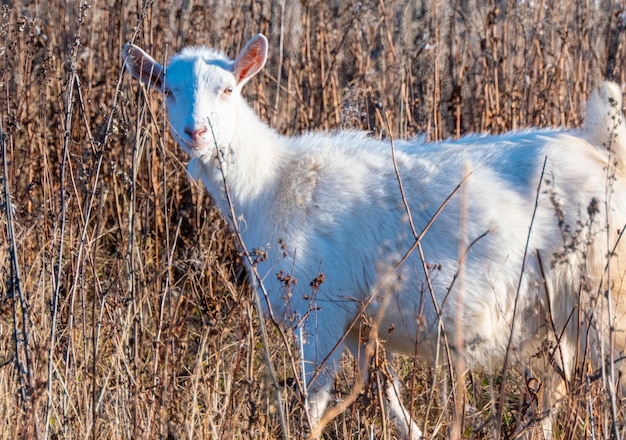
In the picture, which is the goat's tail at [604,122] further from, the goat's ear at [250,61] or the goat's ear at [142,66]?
the goat's ear at [142,66]

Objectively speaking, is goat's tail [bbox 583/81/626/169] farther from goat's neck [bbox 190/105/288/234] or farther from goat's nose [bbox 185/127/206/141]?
goat's nose [bbox 185/127/206/141]

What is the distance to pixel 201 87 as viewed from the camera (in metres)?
3.84

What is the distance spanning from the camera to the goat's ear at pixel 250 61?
4.02 meters

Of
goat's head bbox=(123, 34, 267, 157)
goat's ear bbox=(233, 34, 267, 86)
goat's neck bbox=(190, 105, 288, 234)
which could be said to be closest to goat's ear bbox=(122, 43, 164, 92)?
goat's head bbox=(123, 34, 267, 157)

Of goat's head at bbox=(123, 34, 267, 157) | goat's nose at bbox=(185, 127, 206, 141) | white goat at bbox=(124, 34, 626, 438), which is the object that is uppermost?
goat's head at bbox=(123, 34, 267, 157)

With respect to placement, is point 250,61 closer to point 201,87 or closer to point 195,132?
point 201,87

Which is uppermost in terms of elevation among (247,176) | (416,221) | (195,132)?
(195,132)

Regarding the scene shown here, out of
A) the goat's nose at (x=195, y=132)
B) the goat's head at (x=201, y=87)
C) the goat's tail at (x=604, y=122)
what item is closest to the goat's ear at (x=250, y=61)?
the goat's head at (x=201, y=87)

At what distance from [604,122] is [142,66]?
204 cm

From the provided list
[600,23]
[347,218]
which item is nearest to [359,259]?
[347,218]


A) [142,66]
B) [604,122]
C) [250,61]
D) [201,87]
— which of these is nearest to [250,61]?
[250,61]

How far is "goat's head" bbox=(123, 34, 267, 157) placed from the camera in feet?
12.1

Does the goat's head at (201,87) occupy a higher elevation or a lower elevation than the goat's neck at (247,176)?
higher

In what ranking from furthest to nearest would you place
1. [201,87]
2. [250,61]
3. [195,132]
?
[250,61] → [201,87] → [195,132]
